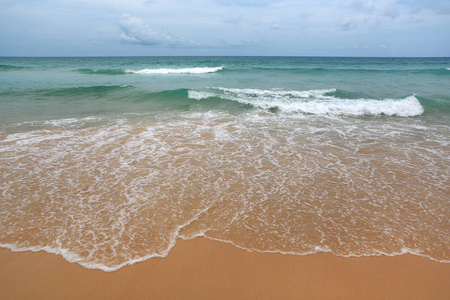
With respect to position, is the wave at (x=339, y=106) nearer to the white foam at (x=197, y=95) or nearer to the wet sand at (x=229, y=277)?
the white foam at (x=197, y=95)

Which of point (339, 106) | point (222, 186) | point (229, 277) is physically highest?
point (339, 106)

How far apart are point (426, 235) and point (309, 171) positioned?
2368 mm

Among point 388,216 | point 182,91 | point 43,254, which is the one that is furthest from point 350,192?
point 182,91

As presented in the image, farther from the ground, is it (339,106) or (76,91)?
(76,91)

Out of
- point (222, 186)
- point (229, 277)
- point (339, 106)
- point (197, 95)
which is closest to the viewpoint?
point (229, 277)

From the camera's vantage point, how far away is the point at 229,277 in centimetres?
309

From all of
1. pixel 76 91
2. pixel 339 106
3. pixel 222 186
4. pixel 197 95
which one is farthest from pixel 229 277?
pixel 76 91

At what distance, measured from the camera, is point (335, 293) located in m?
2.89

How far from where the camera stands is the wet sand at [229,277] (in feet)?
9.44

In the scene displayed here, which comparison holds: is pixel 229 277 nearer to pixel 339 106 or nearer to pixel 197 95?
pixel 339 106

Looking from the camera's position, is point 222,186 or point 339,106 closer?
point 222,186

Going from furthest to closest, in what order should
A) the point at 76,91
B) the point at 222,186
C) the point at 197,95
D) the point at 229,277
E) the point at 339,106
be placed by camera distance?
the point at 76,91 → the point at 197,95 → the point at 339,106 → the point at 222,186 → the point at 229,277

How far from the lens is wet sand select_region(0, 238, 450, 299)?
288 centimetres

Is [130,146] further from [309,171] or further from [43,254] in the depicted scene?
[309,171]
